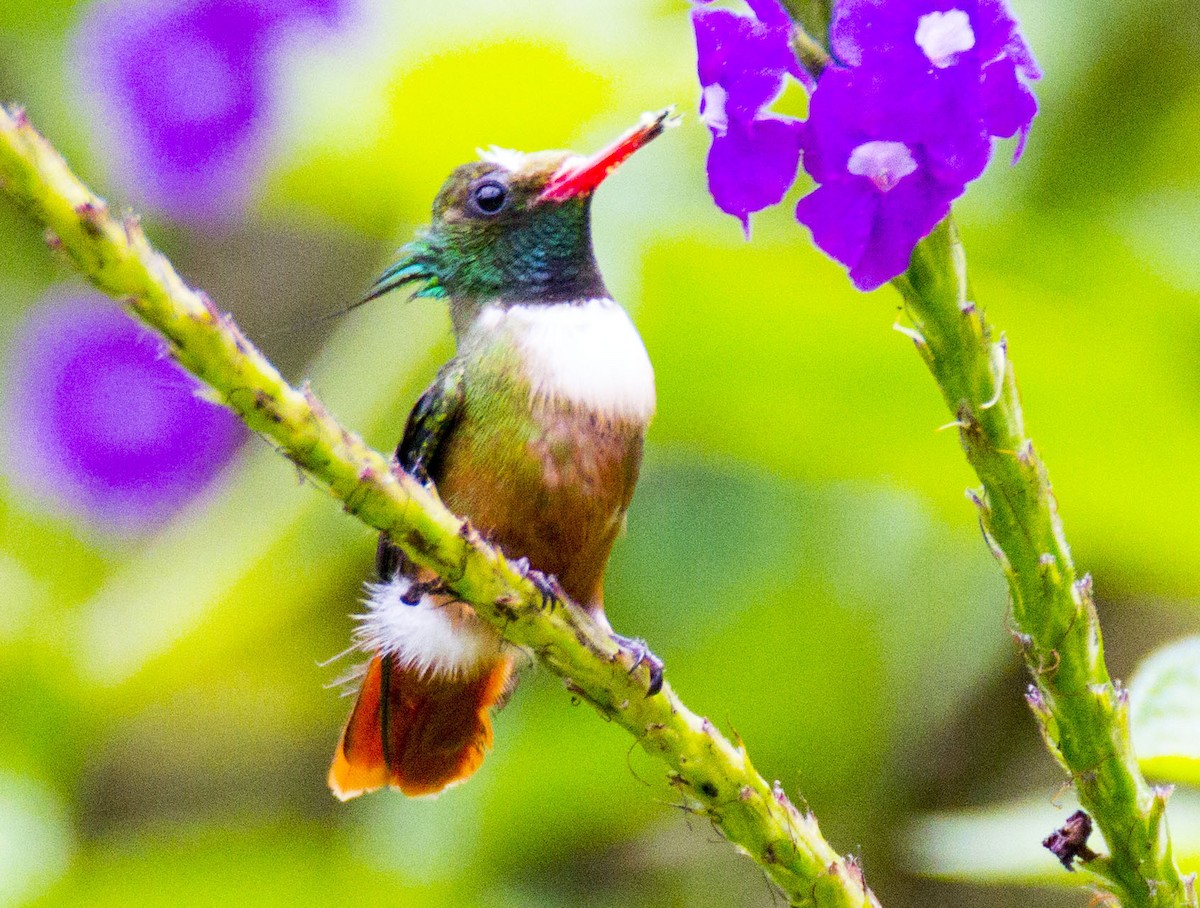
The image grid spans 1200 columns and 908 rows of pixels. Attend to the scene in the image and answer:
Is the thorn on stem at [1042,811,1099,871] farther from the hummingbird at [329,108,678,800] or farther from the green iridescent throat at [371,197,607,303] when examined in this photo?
the green iridescent throat at [371,197,607,303]

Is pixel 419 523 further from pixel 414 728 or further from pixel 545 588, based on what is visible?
pixel 414 728

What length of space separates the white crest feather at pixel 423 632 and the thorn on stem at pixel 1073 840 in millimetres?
750

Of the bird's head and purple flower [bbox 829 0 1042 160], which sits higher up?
the bird's head

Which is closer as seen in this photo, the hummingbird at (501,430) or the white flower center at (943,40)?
the white flower center at (943,40)

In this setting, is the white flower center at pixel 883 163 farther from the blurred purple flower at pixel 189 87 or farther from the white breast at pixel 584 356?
the blurred purple flower at pixel 189 87

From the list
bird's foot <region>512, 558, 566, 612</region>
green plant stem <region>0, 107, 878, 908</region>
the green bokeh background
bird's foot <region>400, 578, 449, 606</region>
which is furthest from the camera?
the green bokeh background

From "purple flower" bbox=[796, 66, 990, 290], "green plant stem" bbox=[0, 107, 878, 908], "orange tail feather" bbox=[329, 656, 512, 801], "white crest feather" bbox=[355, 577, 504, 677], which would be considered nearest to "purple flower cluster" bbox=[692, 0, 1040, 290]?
"purple flower" bbox=[796, 66, 990, 290]

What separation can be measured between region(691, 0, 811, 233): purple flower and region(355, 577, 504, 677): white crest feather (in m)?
0.75

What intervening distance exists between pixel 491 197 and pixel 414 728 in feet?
2.04

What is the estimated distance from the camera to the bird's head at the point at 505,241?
151 cm

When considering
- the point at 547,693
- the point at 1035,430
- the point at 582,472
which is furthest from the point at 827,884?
the point at 547,693

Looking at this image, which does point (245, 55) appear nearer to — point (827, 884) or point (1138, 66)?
point (1138, 66)

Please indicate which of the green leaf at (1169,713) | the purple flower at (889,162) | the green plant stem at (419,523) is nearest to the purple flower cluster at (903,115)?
the purple flower at (889,162)

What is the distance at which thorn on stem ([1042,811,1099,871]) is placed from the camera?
0.87 meters
